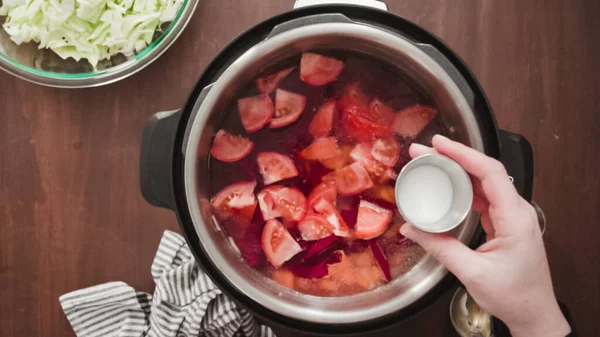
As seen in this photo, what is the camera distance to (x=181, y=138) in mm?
820

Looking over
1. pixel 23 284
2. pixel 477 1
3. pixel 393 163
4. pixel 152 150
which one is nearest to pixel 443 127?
pixel 393 163

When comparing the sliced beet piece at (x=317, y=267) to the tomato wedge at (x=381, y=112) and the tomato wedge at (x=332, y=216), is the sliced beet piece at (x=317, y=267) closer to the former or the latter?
the tomato wedge at (x=332, y=216)

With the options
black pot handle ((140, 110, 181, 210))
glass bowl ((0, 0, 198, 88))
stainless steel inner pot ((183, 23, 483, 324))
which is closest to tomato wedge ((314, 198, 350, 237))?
stainless steel inner pot ((183, 23, 483, 324))

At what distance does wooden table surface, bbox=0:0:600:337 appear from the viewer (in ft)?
3.45

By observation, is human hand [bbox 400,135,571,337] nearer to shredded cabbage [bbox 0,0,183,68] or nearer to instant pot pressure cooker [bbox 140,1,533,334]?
instant pot pressure cooker [bbox 140,1,533,334]

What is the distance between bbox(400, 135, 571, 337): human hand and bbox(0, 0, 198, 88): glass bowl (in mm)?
538

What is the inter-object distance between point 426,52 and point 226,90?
31 cm

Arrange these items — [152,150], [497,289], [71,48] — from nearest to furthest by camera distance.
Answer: [497,289], [152,150], [71,48]

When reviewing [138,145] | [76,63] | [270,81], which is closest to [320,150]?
[270,81]

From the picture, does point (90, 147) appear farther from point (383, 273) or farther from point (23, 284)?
point (383, 273)

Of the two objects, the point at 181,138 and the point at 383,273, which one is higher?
the point at 181,138

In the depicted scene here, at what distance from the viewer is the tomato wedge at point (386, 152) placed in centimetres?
88

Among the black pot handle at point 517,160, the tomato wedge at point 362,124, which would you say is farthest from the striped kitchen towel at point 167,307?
the black pot handle at point 517,160

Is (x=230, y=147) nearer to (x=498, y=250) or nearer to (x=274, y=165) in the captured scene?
(x=274, y=165)
